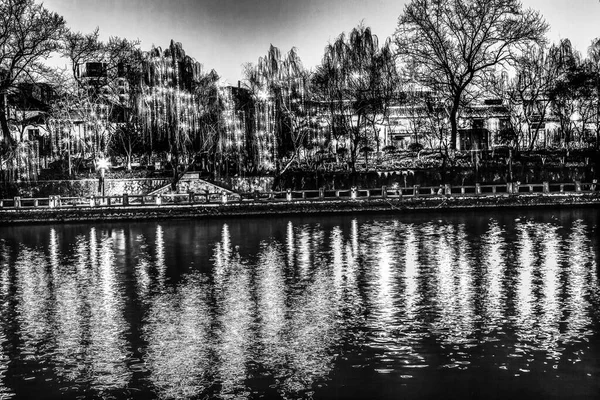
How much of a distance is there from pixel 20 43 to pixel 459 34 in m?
30.7

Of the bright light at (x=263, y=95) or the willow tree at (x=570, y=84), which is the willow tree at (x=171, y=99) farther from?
the willow tree at (x=570, y=84)

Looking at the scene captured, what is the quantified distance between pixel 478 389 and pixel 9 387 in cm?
675

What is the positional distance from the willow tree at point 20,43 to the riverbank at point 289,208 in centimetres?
852

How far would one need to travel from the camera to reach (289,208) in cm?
4141

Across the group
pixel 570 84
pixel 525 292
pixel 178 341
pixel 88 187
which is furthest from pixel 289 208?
pixel 570 84

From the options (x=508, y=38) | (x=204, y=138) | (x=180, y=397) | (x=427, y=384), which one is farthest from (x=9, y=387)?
(x=508, y=38)

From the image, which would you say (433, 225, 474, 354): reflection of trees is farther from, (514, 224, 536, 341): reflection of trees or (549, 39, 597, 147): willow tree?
(549, 39, 597, 147): willow tree

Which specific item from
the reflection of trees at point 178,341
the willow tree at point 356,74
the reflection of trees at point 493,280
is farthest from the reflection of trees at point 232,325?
the willow tree at point 356,74

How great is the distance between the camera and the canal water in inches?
401

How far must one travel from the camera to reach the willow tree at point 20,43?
4572 centimetres

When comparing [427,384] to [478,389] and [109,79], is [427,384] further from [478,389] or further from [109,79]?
[109,79]

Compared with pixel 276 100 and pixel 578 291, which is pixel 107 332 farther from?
pixel 276 100

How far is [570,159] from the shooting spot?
172 ft

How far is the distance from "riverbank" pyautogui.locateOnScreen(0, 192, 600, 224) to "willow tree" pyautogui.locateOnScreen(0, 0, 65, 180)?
28.0 feet
